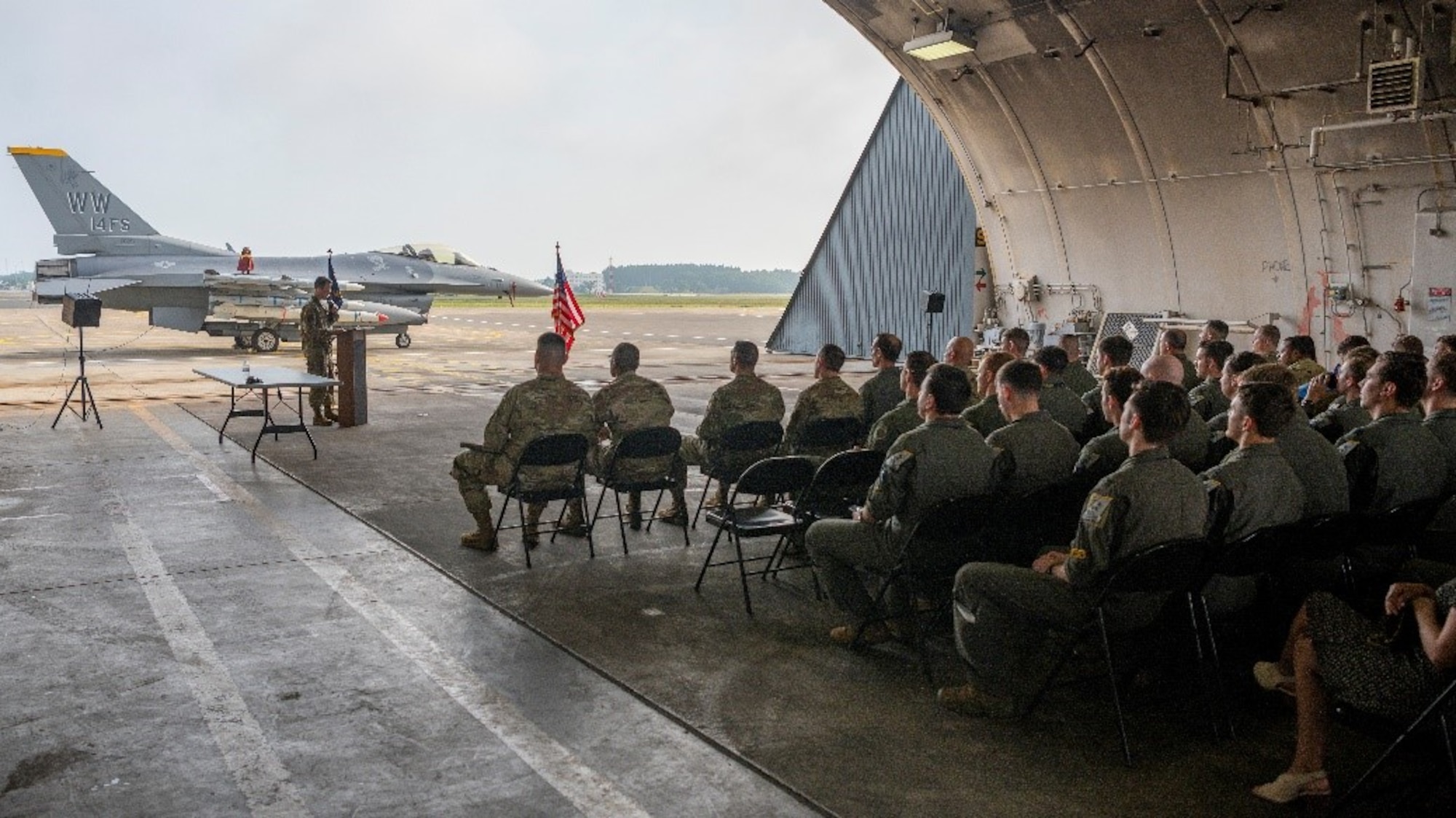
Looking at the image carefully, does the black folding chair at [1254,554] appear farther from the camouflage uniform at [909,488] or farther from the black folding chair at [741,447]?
the black folding chair at [741,447]

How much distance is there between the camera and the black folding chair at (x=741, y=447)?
688 cm

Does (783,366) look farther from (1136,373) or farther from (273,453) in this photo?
(1136,373)

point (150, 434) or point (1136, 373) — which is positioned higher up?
point (1136, 373)

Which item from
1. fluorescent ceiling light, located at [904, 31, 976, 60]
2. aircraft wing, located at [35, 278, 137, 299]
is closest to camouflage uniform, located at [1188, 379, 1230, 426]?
fluorescent ceiling light, located at [904, 31, 976, 60]

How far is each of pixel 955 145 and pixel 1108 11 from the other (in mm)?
4589

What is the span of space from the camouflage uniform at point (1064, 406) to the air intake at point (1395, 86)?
5395 mm

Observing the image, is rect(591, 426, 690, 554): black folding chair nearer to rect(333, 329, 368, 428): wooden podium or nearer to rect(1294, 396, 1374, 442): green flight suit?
rect(1294, 396, 1374, 442): green flight suit

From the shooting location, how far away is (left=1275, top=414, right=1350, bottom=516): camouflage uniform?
443 cm

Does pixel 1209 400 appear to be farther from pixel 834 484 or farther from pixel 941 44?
pixel 941 44

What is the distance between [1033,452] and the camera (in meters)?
4.95

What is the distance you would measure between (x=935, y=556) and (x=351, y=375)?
942cm

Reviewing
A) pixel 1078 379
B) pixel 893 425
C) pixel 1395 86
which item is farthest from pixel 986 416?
pixel 1395 86

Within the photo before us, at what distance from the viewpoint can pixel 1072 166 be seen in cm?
1456

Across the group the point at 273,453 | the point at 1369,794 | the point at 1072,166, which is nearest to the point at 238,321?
the point at 273,453
